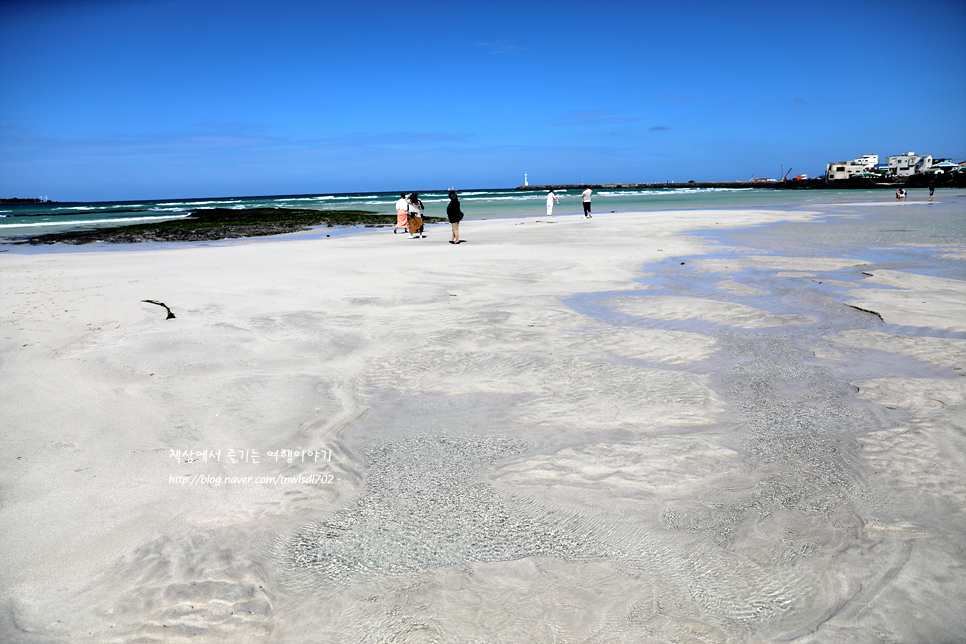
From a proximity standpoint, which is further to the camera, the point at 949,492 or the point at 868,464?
the point at 868,464

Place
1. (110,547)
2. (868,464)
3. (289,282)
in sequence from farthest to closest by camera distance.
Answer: (289,282)
(868,464)
(110,547)

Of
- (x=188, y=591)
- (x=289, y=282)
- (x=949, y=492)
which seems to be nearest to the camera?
(x=188, y=591)

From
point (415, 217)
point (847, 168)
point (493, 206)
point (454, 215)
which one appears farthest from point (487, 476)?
point (847, 168)

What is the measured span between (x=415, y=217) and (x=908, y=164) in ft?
503

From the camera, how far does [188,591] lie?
8.45 ft

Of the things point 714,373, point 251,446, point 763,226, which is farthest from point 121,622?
point 763,226

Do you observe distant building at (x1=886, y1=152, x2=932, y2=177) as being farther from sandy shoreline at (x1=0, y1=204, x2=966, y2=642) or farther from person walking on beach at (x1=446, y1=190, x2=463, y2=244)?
sandy shoreline at (x1=0, y1=204, x2=966, y2=642)

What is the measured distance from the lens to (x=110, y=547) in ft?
9.33

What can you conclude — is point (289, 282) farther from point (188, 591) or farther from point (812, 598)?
point (812, 598)

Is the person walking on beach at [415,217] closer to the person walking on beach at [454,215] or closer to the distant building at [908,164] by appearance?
the person walking on beach at [454,215]

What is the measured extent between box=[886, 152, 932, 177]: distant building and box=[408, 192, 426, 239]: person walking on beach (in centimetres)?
14341

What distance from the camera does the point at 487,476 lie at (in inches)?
140

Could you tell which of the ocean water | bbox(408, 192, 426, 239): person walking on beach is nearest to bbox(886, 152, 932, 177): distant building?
the ocean water

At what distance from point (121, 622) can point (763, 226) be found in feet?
79.6
